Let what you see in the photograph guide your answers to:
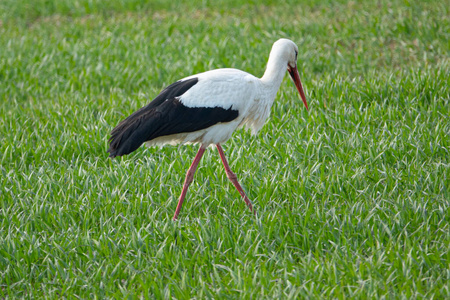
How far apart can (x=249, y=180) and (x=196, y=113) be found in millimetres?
828

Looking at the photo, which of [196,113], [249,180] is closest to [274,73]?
[196,113]

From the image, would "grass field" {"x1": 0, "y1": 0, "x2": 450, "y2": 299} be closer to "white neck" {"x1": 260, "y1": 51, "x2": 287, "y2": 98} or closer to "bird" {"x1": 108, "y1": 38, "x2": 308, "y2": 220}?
"bird" {"x1": 108, "y1": 38, "x2": 308, "y2": 220}

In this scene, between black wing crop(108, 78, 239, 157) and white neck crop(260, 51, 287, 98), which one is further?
white neck crop(260, 51, 287, 98)

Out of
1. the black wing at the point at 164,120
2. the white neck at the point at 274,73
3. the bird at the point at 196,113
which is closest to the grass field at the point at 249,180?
the bird at the point at 196,113

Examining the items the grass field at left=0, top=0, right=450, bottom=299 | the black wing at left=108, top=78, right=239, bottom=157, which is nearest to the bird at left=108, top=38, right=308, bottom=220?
the black wing at left=108, top=78, right=239, bottom=157

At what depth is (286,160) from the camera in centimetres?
471

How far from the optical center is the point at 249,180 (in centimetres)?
460

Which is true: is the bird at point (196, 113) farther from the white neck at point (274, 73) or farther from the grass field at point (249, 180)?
the grass field at point (249, 180)

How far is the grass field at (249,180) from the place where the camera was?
3.38 meters

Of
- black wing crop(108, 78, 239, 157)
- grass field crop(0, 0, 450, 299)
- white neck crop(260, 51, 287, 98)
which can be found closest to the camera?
grass field crop(0, 0, 450, 299)

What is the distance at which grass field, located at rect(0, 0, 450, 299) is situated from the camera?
133 inches

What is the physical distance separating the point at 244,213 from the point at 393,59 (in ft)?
13.1

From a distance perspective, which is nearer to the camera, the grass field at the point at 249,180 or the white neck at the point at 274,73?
the grass field at the point at 249,180

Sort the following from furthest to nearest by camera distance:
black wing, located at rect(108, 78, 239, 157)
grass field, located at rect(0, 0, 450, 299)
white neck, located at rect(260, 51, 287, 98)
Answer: white neck, located at rect(260, 51, 287, 98) → black wing, located at rect(108, 78, 239, 157) → grass field, located at rect(0, 0, 450, 299)
